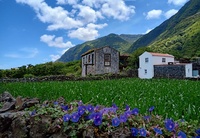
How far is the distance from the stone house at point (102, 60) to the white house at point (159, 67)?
5.10m

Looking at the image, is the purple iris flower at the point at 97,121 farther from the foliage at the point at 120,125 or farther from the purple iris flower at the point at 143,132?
the purple iris flower at the point at 143,132

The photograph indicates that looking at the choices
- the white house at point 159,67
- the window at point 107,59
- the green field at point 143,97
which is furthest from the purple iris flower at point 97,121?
the window at point 107,59

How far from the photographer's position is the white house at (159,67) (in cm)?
3309

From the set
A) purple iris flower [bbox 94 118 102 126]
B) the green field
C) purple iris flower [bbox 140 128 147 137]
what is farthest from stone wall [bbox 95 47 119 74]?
purple iris flower [bbox 140 128 147 137]

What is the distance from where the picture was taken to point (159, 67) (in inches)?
1435

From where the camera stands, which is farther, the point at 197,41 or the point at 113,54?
the point at 197,41

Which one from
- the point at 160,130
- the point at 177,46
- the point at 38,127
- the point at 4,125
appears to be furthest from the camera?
the point at 177,46

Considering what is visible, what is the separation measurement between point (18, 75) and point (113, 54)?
17349 mm

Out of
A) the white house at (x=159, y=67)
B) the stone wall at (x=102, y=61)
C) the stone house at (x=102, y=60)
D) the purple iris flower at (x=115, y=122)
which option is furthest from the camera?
the stone wall at (x=102, y=61)

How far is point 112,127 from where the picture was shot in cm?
198

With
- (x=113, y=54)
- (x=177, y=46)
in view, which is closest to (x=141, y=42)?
(x=177, y=46)

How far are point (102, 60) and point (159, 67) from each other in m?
9.83

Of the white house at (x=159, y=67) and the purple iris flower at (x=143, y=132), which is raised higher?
the white house at (x=159, y=67)

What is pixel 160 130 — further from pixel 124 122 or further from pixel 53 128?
pixel 53 128
